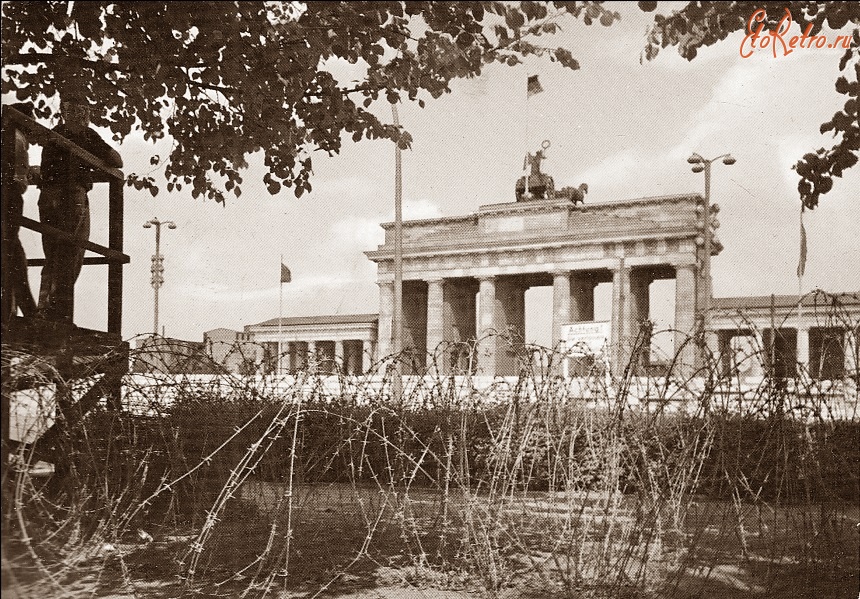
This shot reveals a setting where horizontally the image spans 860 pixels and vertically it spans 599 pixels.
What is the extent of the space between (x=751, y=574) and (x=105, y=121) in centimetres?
726

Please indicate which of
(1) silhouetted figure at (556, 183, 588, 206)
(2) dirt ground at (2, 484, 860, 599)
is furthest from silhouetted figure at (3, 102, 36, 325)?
(1) silhouetted figure at (556, 183, 588, 206)

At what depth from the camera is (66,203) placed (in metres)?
6.83

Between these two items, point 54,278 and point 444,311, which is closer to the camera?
point 54,278

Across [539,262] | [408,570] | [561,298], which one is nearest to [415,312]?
[539,262]

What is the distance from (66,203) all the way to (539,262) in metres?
47.7

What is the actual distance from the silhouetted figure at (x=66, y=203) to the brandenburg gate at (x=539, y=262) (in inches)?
1491

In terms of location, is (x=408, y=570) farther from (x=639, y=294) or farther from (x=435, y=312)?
(x=435, y=312)

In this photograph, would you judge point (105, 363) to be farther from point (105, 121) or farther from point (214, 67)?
point (105, 121)

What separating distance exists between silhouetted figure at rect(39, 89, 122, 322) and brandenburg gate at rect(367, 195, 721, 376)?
37.9 m

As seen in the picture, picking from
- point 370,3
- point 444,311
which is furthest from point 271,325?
point 370,3

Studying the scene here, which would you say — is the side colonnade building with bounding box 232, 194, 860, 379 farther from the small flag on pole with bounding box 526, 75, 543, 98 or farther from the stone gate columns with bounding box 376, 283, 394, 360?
the small flag on pole with bounding box 526, 75, 543, 98

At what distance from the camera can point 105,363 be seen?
20.7 ft

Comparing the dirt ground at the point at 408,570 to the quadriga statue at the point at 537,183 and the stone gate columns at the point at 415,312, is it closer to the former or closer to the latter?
the quadriga statue at the point at 537,183

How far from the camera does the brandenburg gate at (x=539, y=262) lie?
48016 mm
